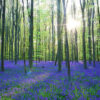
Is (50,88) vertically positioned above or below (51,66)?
above

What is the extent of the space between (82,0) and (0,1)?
12.0m

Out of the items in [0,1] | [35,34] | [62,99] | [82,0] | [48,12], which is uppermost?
[48,12]

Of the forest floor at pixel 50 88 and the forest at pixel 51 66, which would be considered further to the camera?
the forest at pixel 51 66

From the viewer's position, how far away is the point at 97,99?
16.1 ft

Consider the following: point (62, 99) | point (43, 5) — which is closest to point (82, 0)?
point (43, 5)

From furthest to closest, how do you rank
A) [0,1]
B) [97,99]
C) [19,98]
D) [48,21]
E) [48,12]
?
[48,21] → [48,12] → [0,1] → [19,98] → [97,99]

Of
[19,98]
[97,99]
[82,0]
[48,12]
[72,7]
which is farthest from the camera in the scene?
[48,12]

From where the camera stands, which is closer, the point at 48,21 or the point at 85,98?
the point at 85,98

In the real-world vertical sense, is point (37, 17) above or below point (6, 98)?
above

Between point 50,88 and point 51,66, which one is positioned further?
point 51,66

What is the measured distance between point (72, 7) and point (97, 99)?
93.8 feet

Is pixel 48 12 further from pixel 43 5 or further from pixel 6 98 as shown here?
pixel 6 98

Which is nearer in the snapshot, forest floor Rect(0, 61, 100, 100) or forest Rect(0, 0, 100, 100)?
forest floor Rect(0, 61, 100, 100)

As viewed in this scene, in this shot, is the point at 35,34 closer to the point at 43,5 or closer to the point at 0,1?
the point at 43,5
